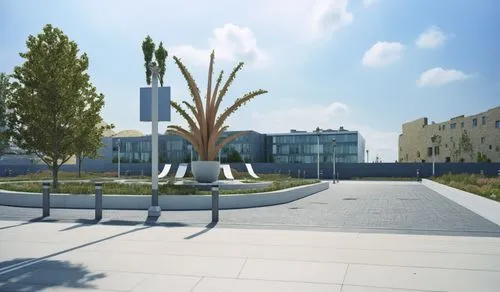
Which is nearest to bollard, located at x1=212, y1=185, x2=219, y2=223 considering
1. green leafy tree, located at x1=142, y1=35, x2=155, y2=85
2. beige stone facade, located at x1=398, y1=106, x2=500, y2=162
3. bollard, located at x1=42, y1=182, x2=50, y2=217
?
bollard, located at x1=42, y1=182, x2=50, y2=217

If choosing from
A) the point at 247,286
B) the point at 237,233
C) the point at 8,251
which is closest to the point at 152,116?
the point at 237,233

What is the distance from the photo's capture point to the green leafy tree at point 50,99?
18.4 metres

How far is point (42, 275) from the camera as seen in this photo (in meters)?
5.92

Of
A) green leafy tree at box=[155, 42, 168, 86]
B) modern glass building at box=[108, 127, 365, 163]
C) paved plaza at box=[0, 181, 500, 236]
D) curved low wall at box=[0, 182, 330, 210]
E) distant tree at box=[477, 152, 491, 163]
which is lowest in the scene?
paved plaza at box=[0, 181, 500, 236]

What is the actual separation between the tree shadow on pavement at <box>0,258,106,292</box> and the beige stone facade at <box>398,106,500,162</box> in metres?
81.3

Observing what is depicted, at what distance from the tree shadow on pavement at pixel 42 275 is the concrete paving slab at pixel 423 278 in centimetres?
343

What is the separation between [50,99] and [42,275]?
14.1 meters

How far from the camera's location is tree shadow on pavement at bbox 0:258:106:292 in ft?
17.9

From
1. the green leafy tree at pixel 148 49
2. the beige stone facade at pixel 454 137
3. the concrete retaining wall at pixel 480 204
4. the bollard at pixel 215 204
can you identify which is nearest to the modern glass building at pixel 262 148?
the beige stone facade at pixel 454 137

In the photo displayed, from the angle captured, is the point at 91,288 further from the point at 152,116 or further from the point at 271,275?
the point at 152,116

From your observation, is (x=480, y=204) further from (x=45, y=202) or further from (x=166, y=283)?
(x=45, y=202)

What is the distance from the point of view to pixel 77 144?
1945 centimetres

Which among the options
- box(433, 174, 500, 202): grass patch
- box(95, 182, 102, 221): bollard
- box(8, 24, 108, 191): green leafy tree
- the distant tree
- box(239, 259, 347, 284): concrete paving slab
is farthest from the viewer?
the distant tree

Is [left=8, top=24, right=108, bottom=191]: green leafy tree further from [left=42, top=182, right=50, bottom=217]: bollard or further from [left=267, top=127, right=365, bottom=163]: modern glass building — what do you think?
[left=267, top=127, right=365, bottom=163]: modern glass building
